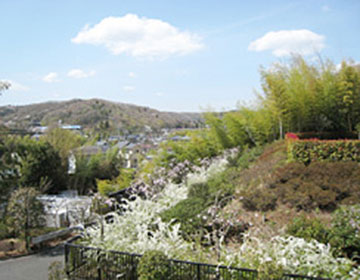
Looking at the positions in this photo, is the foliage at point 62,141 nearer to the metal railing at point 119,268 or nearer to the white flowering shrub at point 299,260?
the metal railing at point 119,268

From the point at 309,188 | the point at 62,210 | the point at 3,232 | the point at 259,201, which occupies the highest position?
the point at 309,188

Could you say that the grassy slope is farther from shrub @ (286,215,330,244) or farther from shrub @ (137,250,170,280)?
shrub @ (137,250,170,280)

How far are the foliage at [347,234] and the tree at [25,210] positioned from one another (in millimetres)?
5844

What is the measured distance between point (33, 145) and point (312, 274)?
15.1 meters

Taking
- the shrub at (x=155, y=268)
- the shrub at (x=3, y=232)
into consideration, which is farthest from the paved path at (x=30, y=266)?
the shrub at (x=155, y=268)

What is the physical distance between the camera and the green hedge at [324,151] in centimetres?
724

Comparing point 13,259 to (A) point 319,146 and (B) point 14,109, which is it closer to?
(A) point 319,146

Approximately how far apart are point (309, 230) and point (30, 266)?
4.91m

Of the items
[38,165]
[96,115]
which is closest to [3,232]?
[38,165]

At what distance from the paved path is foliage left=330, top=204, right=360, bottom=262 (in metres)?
4.35

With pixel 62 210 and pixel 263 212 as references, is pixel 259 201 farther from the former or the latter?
pixel 62 210

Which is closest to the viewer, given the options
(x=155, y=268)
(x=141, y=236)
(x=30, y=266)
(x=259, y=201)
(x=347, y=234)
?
(x=155, y=268)

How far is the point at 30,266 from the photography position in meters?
5.66

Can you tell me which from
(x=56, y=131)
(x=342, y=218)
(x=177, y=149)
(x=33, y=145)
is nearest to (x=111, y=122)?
(x=56, y=131)
